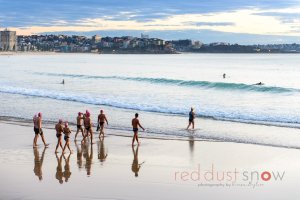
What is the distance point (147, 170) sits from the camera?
53.1 ft

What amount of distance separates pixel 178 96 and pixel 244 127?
21579 millimetres

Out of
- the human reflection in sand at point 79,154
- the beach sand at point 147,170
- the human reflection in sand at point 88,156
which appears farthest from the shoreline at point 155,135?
the human reflection in sand at point 88,156

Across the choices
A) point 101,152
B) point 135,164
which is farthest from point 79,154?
point 135,164

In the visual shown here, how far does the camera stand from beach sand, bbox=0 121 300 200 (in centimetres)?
1364

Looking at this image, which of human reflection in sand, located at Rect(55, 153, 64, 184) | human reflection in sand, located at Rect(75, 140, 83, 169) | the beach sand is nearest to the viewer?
the beach sand

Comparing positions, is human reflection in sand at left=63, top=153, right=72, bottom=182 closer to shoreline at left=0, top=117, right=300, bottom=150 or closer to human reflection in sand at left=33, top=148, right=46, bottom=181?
human reflection in sand at left=33, top=148, right=46, bottom=181

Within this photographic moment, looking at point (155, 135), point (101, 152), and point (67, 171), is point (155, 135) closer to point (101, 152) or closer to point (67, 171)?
point (101, 152)

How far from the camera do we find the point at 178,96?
48.1 meters

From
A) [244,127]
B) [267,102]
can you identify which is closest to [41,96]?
[267,102]

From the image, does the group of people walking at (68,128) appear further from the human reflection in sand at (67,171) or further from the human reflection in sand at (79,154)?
the human reflection in sand at (67,171)

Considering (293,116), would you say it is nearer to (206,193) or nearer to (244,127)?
(244,127)

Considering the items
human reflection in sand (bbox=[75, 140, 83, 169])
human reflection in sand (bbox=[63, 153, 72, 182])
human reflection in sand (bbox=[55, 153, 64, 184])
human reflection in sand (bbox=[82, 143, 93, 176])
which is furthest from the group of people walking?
human reflection in sand (bbox=[63, 153, 72, 182])

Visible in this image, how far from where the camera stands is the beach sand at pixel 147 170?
13.6m

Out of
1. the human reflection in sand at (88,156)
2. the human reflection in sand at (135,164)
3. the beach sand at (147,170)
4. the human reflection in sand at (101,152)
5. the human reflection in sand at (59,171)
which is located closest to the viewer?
the beach sand at (147,170)
